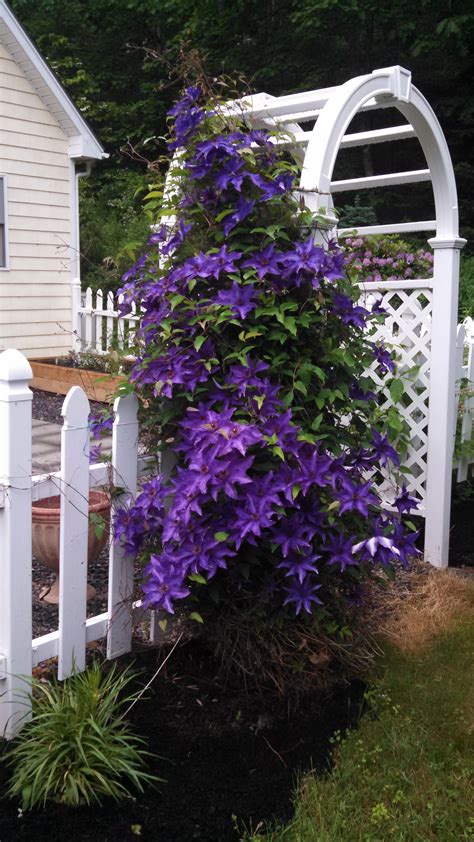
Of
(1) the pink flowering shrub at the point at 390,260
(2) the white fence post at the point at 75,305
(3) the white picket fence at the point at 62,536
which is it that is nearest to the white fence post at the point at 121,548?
(3) the white picket fence at the point at 62,536

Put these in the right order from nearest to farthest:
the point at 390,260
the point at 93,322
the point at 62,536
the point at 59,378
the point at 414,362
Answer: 1. the point at 62,536
2. the point at 414,362
3. the point at 390,260
4. the point at 59,378
5. the point at 93,322

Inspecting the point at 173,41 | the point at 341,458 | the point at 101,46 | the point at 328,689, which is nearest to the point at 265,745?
the point at 328,689

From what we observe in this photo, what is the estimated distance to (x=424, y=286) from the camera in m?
4.37

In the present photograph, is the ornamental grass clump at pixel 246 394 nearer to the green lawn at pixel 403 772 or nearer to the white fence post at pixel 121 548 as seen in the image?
the white fence post at pixel 121 548

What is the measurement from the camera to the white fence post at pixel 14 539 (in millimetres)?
2230

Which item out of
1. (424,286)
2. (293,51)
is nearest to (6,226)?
(424,286)

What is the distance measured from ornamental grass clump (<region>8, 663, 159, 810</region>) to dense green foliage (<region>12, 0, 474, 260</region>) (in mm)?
13254

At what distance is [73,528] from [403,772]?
1.23 m

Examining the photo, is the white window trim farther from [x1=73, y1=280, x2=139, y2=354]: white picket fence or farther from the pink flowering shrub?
the pink flowering shrub

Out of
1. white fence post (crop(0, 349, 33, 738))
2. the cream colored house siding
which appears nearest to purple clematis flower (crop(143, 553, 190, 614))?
white fence post (crop(0, 349, 33, 738))

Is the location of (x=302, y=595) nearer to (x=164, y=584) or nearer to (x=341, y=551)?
(x=341, y=551)

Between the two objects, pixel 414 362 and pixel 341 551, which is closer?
pixel 341 551

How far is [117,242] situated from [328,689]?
445 inches

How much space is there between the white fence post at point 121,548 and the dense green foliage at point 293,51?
40.8 feet
